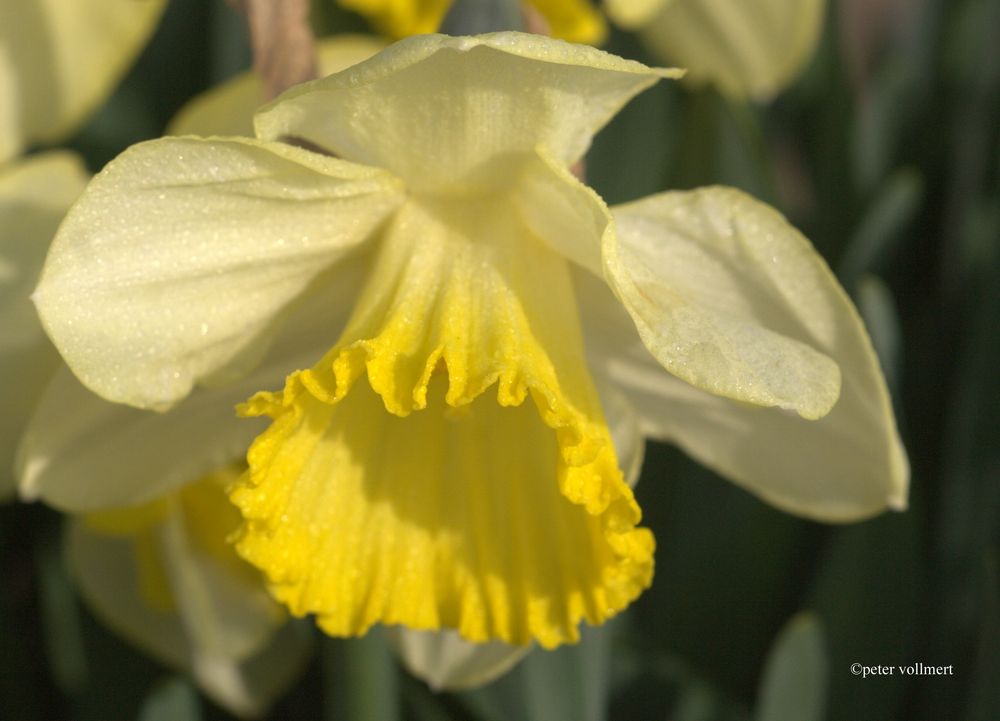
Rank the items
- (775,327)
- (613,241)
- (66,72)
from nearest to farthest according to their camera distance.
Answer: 1. (613,241)
2. (775,327)
3. (66,72)

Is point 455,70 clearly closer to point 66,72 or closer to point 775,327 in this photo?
point 775,327

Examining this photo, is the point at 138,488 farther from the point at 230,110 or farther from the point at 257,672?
the point at 257,672

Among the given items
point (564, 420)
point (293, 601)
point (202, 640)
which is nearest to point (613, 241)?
point (564, 420)

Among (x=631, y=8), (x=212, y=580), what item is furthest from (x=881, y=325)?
(x=212, y=580)

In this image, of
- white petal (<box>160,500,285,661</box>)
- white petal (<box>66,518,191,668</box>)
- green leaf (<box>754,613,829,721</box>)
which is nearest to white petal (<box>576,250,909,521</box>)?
green leaf (<box>754,613,829,721</box>)

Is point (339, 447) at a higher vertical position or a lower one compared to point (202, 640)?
higher

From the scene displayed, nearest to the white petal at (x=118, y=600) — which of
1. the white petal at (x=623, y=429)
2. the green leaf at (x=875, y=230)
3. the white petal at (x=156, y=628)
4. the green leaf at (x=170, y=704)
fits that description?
the white petal at (x=156, y=628)

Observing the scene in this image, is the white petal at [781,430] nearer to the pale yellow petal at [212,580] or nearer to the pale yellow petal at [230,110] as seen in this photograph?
the pale yellow petal at [230,110]

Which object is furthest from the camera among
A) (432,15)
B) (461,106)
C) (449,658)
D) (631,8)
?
(432,15)
